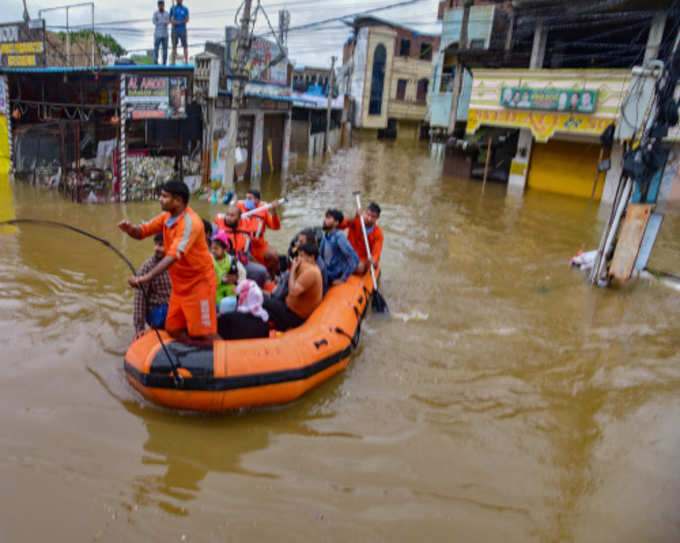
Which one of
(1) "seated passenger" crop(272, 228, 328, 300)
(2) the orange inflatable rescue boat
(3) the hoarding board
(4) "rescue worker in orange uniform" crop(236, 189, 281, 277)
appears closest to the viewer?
(2) the orange inflatable rescue boat

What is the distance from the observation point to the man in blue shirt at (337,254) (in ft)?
22.4

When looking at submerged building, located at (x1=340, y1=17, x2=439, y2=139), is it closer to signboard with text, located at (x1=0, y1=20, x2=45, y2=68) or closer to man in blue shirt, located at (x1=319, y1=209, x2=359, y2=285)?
signboard with text, located at (x1=0, y1=20, x2=45, y2=68)

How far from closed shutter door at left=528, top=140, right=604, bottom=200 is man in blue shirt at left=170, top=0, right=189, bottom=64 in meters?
12.7

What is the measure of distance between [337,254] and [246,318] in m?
2.02

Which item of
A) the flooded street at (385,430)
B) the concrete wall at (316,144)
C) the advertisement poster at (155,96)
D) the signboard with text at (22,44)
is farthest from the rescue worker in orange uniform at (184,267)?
the concrete wall at (316,144)

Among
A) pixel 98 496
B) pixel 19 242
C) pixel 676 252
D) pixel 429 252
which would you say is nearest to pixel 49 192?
pixel 19 242

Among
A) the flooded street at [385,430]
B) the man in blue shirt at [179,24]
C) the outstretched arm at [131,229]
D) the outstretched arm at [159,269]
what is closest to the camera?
the flooded street at [385,430]

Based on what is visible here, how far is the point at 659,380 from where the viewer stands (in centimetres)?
624

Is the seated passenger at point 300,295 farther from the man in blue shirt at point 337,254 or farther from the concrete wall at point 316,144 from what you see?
the concrete wall at point 316,144

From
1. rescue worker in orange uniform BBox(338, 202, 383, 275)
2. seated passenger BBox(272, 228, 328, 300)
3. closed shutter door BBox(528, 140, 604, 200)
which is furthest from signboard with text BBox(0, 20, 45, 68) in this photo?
closed shutter door BBox(528, 140, 604, 200)

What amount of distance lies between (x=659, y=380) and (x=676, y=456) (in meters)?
1.64

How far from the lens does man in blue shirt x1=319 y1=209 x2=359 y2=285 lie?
682cm

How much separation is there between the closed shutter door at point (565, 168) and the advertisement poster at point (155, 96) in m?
12.9

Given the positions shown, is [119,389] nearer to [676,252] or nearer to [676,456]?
[676,456]
